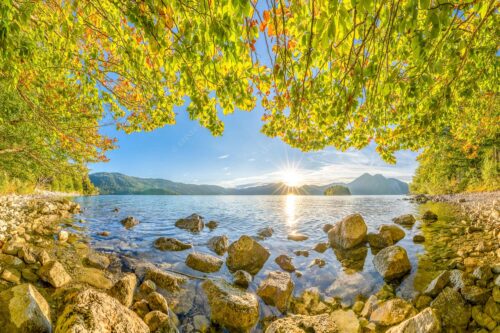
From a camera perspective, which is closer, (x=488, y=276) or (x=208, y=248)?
(x=488, y=276)

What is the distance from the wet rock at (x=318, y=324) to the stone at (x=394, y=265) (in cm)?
308

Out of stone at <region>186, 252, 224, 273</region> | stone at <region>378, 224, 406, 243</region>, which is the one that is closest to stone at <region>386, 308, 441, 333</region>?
stone at <region>186, 252, 224, 273</region>

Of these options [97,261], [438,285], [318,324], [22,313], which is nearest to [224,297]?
[318,324]

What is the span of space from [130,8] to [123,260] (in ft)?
29.4

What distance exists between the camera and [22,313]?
11.4 ft

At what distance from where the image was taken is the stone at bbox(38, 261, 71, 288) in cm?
529

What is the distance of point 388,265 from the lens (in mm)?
7184

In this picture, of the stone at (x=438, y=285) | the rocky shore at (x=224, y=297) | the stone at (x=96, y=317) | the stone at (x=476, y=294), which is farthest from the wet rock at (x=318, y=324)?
the stone at (x=96, y=317)

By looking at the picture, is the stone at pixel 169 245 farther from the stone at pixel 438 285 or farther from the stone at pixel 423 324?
the stone at pixel 438 285

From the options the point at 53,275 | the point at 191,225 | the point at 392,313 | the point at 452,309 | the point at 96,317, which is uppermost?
the point at 96,317

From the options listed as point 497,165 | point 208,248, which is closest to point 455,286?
point 208,248

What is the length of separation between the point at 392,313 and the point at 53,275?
823cm

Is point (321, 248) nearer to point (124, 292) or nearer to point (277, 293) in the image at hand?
point (277, 293)

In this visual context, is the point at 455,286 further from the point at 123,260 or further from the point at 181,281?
the point at 123,260
